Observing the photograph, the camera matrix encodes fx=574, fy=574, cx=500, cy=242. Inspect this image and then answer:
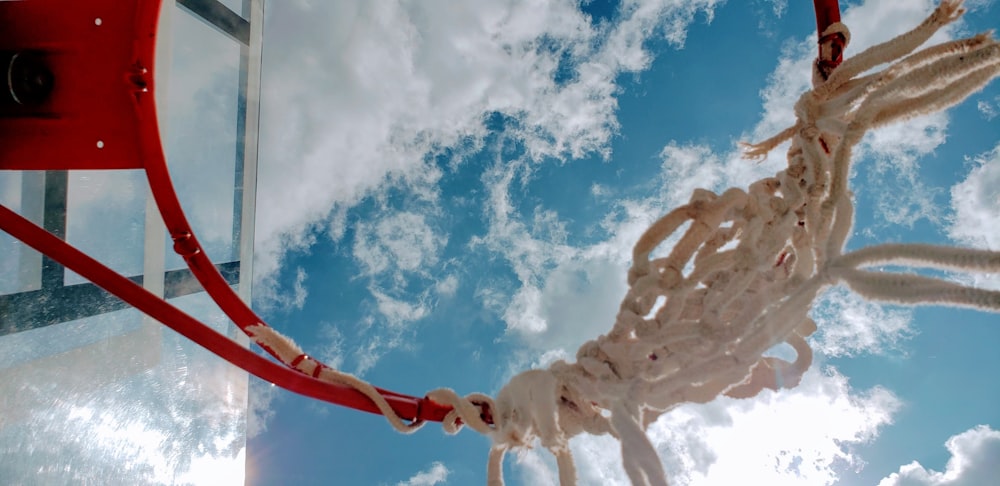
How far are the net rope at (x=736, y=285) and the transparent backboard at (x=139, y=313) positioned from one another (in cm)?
75

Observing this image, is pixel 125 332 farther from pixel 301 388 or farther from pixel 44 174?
pixel 301 388

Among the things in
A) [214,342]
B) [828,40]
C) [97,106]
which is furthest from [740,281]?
[97,106]

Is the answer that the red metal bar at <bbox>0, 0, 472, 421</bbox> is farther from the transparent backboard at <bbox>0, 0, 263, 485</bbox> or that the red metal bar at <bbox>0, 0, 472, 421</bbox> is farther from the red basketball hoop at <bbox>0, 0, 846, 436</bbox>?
the transparent backboard at <bbox>0, 0, 263, 485</bbox>

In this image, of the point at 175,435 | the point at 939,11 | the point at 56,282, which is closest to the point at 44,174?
the point at 56,282

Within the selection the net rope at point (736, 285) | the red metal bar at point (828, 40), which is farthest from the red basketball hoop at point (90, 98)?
the red metal bar at point (828, 40)

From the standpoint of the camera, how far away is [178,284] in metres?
1.82

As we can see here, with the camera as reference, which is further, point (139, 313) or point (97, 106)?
point (139, 313)

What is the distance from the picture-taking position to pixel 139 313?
165cm

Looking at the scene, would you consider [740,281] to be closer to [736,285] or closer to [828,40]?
[736,285]

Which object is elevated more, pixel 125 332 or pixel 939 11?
pixel 939 11

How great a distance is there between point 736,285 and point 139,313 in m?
1.59

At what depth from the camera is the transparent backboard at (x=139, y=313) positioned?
53.6 inches

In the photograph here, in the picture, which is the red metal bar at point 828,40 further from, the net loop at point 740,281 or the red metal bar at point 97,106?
the red metal bar at point 97,106

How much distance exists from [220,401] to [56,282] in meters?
0.58
